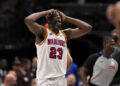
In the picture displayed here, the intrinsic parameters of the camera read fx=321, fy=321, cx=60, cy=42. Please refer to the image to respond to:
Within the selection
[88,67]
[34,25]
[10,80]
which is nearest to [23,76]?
[10,80]

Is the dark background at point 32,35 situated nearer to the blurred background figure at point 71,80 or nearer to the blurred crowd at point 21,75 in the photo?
the blurred crowd at point 21,75

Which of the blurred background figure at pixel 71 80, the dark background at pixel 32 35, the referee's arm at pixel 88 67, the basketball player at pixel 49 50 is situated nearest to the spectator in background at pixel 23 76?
the blurred background figure at pixel 71 80

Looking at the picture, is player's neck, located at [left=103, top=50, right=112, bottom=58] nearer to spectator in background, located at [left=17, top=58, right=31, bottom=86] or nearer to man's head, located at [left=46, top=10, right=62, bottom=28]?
man's head, located at [left=46, top=10, right=62, bottom=28]

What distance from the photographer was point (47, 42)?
447 centimetres

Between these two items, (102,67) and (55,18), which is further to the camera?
(102,67)

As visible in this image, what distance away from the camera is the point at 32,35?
11.8 metres

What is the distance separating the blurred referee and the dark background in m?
4.35

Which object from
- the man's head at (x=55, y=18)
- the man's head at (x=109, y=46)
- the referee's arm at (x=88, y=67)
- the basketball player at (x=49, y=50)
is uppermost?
the man's head at (x=55, y=18)

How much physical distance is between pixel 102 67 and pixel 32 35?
6524 millimetres

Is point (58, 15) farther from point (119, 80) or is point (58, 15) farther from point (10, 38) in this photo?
point (10, 38)

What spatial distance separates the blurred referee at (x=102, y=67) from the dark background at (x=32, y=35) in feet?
14.3

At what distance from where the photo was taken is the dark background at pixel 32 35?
33.9 feet

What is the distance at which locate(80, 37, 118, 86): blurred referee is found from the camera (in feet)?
18.2

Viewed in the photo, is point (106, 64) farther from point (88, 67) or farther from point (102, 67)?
point (88, 67)
